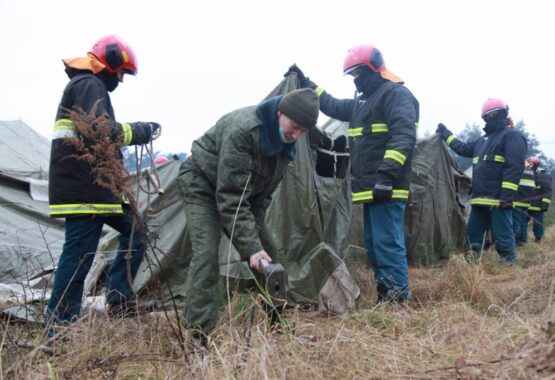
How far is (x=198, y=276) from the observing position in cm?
236

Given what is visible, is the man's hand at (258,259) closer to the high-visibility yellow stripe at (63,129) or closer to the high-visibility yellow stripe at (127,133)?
the high-visibility yellow stripe at (127,133)

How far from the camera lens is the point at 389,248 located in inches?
129

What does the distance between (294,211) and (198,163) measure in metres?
1.50

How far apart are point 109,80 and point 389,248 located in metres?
2.18

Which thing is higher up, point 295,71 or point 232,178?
point 295,71

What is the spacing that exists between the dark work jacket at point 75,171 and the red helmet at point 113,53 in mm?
227

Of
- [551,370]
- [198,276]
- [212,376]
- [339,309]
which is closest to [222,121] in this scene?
[198,276]

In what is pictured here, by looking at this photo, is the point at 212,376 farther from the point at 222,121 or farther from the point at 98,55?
the point at 98,55

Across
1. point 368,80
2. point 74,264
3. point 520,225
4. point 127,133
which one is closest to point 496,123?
point 368,80

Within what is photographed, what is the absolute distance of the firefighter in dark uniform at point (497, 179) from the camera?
15.0 ft

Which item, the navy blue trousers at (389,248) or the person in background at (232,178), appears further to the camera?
the navy blue trousers at (389,248)

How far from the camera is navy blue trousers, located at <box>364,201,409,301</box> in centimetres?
322

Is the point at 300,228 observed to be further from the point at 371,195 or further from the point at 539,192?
the point at 539,192

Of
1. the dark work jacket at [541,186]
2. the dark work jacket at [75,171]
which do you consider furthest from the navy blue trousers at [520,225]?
the dark work jacket at [75,171]
